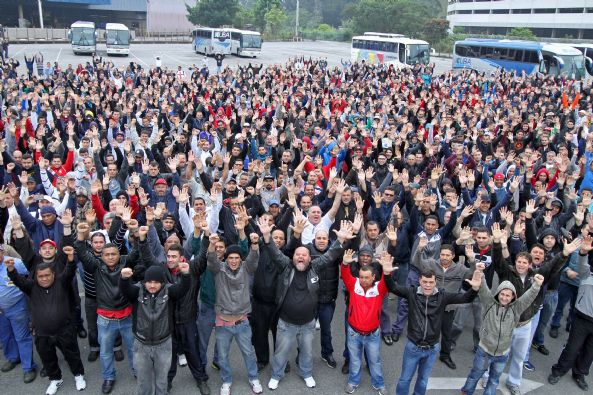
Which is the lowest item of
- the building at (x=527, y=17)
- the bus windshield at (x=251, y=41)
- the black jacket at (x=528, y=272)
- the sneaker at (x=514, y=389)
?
the sneaker at (x=514, y=389)

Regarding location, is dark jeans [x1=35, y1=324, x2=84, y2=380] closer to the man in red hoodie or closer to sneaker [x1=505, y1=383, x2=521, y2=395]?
the man in red hoodie

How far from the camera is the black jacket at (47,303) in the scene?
435 centimetres

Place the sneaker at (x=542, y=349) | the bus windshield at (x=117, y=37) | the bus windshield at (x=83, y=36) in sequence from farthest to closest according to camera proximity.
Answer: the bus windshield at (x=117, y=37)
the bus windshield at (x=83, y=36)
the sneaker at (x=542, y=349)

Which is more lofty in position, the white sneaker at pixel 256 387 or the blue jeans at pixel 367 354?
Result: the blue jeans at pixel 367 354

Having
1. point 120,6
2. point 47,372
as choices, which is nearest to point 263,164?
point 47,372

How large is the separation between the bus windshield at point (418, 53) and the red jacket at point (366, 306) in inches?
1098

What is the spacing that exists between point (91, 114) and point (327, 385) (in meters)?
9.11

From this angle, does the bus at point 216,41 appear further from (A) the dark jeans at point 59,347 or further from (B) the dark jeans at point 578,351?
(B) the dark jeans at point 578,351

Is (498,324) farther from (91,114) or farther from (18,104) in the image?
(18,104)

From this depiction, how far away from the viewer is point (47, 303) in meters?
4.35

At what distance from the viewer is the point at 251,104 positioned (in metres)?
14.1

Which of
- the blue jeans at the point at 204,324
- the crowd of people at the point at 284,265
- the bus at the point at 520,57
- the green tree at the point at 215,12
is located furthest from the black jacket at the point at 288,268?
the green tree at the point at 215,12

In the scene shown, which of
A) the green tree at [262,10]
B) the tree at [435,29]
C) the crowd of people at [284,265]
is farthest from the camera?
the green tree at [262,10]

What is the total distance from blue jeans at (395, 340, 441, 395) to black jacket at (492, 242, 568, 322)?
101cm
